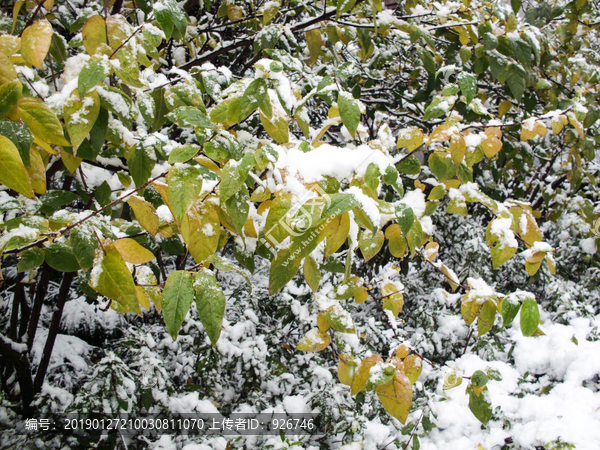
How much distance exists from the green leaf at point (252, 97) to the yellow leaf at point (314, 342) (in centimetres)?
→ 72

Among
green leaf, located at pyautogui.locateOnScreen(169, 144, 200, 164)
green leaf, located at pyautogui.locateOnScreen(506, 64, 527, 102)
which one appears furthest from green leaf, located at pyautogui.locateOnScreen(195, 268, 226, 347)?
green leaf, located at pyautogui.locateOnScreen(506, 64, 527, 102)

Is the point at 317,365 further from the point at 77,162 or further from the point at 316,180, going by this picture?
the point at 77,162

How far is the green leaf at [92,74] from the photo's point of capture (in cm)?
66

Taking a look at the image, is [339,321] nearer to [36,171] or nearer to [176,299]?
[176,299]

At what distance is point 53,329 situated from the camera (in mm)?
1423

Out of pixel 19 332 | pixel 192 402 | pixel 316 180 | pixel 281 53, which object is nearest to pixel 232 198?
pixel 316 180

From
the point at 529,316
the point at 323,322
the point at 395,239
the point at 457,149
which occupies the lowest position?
the point at 323,322

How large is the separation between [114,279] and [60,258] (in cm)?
18

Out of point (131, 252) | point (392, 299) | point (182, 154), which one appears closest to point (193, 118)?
point (182, 154)

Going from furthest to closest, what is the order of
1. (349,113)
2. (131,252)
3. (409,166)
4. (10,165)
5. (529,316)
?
(409,166), (529,316), (349,113), (131,252), (10,165)

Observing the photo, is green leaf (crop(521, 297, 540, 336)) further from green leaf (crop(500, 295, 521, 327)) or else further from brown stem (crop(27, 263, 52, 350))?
brown stem (crop(27, 263, 52, 350))

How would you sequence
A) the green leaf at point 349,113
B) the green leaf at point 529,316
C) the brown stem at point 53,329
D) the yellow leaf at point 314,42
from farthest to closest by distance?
the yellow leaf at point 314,42 → the brown stem at point 53,329 → the green leaf at point 529,316 → the green leaf at point 349,113

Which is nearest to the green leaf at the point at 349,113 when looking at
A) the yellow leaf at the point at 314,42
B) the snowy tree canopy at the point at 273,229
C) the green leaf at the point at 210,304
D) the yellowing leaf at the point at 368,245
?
the snowy tree canopy at the point at 273,229

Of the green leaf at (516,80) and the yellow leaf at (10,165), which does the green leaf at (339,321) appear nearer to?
the yellow leaf at (10,165)
